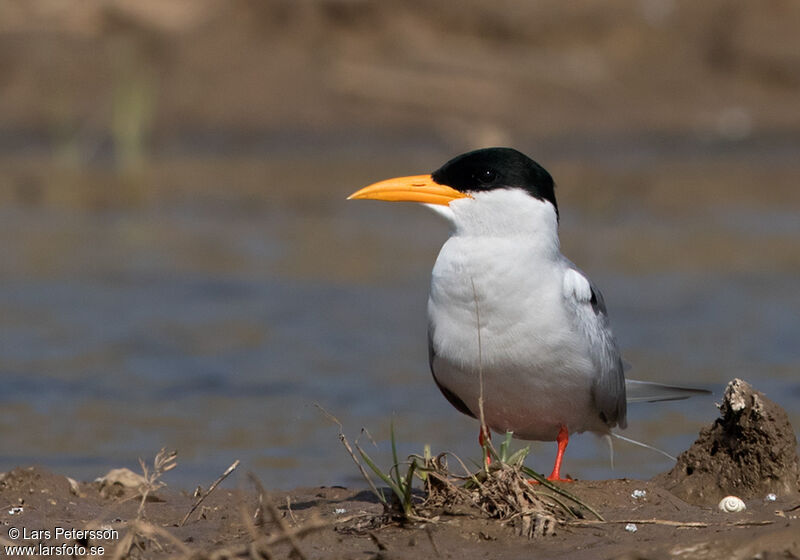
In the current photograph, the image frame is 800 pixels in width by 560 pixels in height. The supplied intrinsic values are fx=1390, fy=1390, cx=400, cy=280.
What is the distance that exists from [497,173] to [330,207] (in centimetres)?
980

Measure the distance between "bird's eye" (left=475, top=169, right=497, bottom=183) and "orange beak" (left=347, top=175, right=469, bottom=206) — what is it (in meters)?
0.09

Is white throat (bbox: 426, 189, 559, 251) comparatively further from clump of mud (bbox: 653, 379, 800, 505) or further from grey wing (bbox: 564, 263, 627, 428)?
clump of mud (bbox: 653, 379, 800, 505)

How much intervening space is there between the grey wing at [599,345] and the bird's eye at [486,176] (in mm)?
484

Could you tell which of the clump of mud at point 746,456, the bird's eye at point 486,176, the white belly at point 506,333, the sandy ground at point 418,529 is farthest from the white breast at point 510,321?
the clump of mud at point 746,456

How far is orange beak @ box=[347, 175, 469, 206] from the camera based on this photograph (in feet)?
18.5

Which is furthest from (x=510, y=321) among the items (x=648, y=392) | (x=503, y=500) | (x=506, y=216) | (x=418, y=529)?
(x=648, y=392)

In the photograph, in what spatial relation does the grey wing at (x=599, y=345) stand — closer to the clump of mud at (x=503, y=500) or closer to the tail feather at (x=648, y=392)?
the tail feather at (x=648, y=392)

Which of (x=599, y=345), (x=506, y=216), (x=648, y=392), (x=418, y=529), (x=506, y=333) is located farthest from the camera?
(x=648, y=392)

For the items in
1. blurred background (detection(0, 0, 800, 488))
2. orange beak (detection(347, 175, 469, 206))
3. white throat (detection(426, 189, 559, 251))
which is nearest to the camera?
white throat (detection(426, 189, 559, 251))

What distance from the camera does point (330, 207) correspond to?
15.3 metres

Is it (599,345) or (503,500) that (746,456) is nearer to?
(599,345)

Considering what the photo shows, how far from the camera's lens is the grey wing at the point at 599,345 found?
5523mm

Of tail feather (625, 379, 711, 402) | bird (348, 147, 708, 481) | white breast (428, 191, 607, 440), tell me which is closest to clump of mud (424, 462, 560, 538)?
bird (348, 147, 708, 481)

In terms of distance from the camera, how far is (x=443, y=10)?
20.2 m
